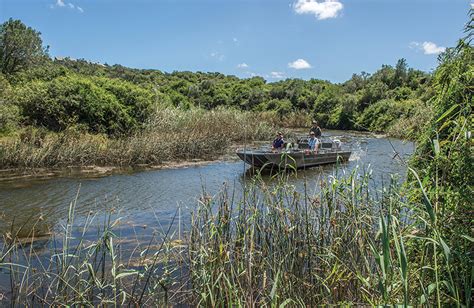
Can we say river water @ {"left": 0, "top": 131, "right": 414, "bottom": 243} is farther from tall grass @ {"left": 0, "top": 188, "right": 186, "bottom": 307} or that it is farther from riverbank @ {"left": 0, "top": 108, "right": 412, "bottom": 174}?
tall grass @ {"left": 0, "top": 188, "right": 186, "bottom": 307}

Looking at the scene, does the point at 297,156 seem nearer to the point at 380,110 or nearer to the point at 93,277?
the point at 93,277

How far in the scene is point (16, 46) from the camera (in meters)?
35.8

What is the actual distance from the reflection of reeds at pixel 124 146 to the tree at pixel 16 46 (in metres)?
19.3

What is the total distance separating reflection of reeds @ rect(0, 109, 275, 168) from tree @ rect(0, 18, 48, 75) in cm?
1934

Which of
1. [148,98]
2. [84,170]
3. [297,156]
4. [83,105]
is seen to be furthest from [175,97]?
[297,156]

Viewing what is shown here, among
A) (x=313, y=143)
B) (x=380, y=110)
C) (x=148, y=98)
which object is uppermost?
(x=148, y=98)

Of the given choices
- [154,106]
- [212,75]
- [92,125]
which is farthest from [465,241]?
[212,75]

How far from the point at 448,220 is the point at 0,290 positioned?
6.00 meters

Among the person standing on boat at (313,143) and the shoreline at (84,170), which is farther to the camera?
the person standing on boat at (313,143)

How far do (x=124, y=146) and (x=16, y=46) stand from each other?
937 inches

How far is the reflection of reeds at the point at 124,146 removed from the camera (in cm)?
1630

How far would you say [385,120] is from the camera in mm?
38062

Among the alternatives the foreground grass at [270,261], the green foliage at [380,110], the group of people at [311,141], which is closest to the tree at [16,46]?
the group of people at [311,141]

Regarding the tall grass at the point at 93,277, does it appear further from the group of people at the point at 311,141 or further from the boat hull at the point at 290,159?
the group of people at the point at 311,141
